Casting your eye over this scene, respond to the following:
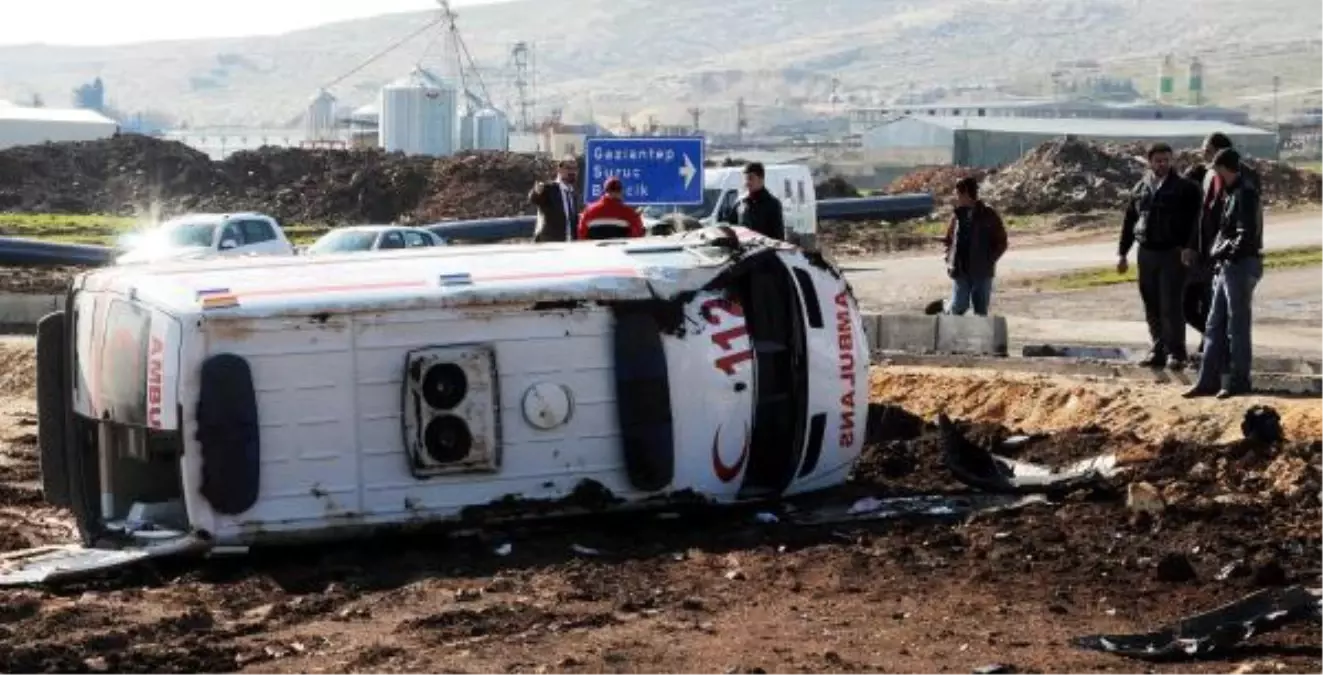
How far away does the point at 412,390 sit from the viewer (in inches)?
519

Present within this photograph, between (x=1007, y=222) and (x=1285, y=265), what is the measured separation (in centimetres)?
2200

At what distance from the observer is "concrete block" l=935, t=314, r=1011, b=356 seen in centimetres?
2067

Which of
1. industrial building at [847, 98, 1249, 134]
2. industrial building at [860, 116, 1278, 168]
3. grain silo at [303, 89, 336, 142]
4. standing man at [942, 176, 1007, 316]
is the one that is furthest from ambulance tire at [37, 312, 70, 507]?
industrial building at [847, 98, 1249, 134]

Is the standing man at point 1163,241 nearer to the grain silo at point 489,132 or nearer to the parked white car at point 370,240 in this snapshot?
the parked white car at point 370,240

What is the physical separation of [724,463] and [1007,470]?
2.24 meters

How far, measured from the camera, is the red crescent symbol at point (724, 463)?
46.3 feet

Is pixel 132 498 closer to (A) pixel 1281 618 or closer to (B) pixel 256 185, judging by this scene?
(A) pixel 1281 618

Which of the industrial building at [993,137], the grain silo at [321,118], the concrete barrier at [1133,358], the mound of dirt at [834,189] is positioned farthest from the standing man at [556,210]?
the grain silo at [321,118]

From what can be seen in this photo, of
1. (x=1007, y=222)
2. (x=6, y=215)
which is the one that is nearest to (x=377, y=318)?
(x=1007, y=222)

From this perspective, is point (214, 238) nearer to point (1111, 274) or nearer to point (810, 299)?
point (1111, 274)

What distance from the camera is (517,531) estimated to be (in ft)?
45.4

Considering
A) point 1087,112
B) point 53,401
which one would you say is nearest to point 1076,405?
point 53,401

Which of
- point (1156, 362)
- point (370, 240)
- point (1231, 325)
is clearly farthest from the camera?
point (370, 240)

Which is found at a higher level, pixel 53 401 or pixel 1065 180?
pixel 1065 180
